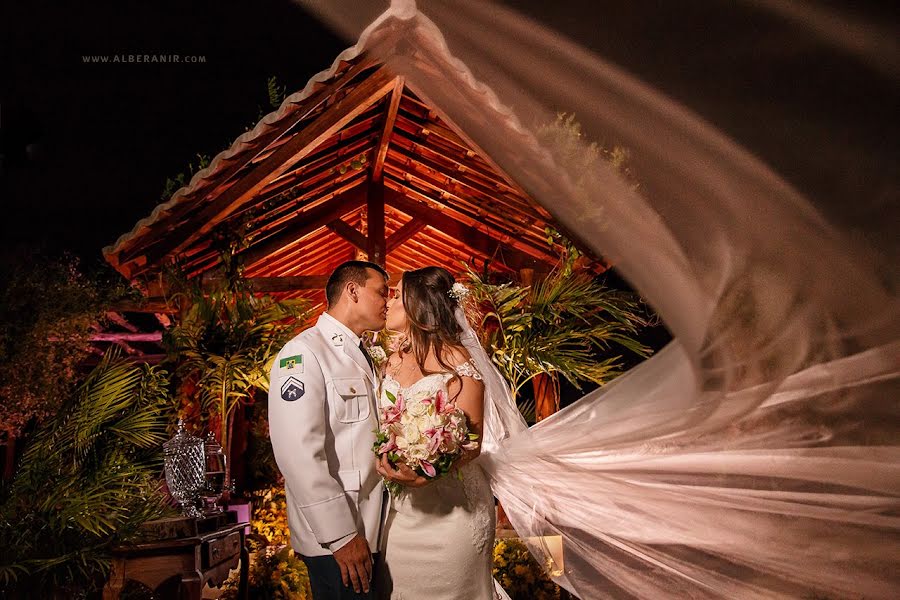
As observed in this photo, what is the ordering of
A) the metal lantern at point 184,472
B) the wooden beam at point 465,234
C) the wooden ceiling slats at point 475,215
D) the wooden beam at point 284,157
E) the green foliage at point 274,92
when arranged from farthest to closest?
the wooden beam at point 465,234
the wooden ceiling slats at point 475,215
the green foliage at point 274,92
the wooden beam at point 284,157
the metal lantern at point 184,472

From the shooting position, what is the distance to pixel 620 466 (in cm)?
297

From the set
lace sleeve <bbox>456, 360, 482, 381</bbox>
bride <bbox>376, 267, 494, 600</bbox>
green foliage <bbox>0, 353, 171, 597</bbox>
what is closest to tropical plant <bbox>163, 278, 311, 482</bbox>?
green foliage <bbox>0, 353, 171, 597</bbox>

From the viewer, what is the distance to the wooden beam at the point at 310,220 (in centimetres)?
756

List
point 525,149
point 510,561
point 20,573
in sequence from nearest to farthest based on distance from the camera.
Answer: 1. point 525,149
2. point 20,573
3. point 510,561

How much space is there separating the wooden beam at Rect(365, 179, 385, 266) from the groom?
134 inches

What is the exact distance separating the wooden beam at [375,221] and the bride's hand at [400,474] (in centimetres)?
402

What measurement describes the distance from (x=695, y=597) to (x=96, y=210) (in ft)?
41.8

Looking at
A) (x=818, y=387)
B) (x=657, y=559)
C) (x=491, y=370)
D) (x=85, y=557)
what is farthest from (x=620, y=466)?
(x=85, y=557)

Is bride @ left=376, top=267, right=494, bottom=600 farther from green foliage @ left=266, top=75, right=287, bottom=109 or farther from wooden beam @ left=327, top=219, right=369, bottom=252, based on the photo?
wooden beam @ left=327, top=219, right=369, bottom=252

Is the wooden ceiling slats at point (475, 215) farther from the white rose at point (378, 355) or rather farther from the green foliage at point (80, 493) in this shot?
the green foliage at point (80, 493)

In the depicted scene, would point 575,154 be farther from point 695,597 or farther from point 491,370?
point 491,370

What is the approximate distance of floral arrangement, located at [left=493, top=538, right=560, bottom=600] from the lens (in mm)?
6031

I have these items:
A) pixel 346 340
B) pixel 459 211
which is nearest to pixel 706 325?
pixel 346 340

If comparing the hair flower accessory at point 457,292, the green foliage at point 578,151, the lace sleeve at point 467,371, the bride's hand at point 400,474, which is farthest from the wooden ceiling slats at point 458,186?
the green foliage at point 578,151
